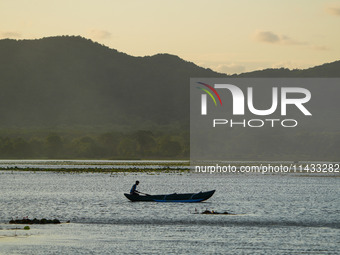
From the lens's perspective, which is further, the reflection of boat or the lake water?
the reflection of boat

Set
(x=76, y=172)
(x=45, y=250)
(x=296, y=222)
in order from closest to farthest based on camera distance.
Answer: (x=45, y=250)
(x=296, y=222)
(x=76, y=172)

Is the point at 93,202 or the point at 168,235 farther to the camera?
the point at 93,202

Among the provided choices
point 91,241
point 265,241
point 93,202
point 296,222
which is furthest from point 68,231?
point 93,202

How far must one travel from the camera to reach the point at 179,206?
72.6 metres

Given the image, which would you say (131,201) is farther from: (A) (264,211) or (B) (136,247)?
(B) (136,247)

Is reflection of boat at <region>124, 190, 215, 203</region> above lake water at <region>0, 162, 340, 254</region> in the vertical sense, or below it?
above

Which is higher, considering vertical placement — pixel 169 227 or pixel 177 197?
pixel 177 197

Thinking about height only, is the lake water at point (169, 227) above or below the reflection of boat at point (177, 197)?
below

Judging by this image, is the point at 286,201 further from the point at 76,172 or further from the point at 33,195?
the point at 76,172

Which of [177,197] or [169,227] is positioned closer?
[169,227]

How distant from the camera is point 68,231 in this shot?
4875cm

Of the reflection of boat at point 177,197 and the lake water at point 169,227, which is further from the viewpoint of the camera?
the reflection of boat at point 177,197

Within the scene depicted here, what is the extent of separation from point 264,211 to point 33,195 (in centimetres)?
3420

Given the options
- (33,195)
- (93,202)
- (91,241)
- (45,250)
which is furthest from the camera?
(33,195)
